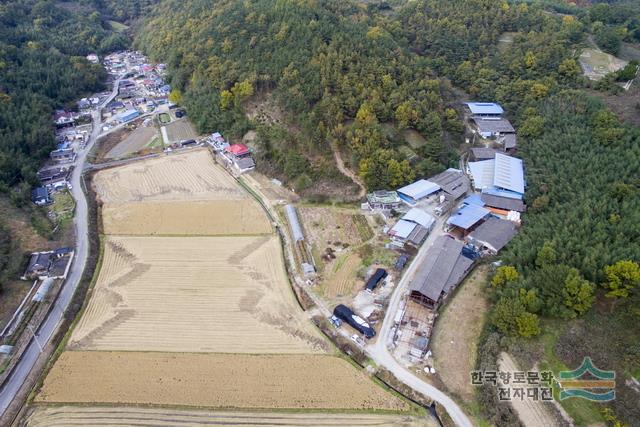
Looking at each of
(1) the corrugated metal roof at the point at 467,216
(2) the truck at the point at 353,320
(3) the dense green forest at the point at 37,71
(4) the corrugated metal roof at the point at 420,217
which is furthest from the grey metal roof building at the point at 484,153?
(3) the dense green forest at the point at 37,71

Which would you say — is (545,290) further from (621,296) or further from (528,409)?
(528,409)

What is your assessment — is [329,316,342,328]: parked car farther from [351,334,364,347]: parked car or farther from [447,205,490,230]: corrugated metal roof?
[447,205,490,230]: corrugated metal roof

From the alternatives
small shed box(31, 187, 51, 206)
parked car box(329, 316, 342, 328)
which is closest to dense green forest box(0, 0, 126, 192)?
small shed box(31, 187, 51, 206)

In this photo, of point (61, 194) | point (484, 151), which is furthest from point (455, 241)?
point (61, 194)

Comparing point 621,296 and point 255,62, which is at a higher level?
point 255,62

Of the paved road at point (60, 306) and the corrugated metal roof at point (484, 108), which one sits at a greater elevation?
the paved road at point (60, 306)

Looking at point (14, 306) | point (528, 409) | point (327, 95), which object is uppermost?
point (327, 95)

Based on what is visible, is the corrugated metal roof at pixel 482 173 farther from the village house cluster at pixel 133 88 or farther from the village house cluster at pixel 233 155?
the village house cluster at pixel 133 88
